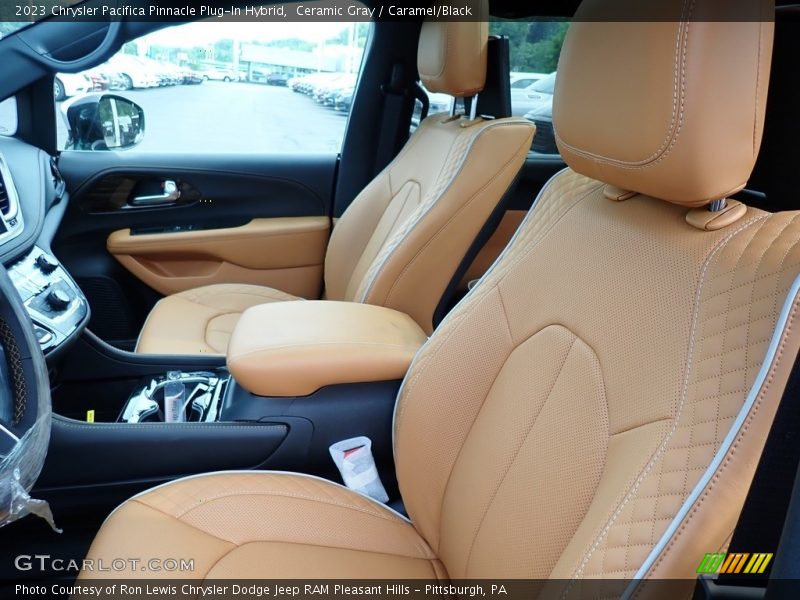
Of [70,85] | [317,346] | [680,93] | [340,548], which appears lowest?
[340,548]

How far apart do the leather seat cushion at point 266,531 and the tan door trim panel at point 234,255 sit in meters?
1.22

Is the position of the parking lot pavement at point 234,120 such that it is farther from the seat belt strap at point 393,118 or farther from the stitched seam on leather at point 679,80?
the stitched seam on leather at point 679,80

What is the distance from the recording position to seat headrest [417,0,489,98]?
155 centimetres

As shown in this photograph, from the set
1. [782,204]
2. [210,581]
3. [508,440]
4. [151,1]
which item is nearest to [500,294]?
[508,440]

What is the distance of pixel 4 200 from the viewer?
1495 millimetres

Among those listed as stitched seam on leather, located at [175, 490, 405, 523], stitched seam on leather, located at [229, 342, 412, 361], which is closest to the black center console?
stitched seam on leather, located at [229, 342, 412, 361]

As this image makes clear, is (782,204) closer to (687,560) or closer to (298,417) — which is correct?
(687,560)

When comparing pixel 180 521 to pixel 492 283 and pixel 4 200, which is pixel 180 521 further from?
pixel 4 200

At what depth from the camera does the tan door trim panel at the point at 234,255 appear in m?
2.19


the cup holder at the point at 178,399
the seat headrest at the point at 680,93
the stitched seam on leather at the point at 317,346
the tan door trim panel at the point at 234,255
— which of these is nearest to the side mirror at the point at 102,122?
the tan door trim panel at the point at 234,255

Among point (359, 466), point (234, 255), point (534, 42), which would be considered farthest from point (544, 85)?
point (359, 466)

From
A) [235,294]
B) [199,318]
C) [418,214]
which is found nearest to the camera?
[418,214]

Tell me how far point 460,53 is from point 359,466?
2.96ft

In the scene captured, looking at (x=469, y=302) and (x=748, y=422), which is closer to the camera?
(x=748, y=422)
